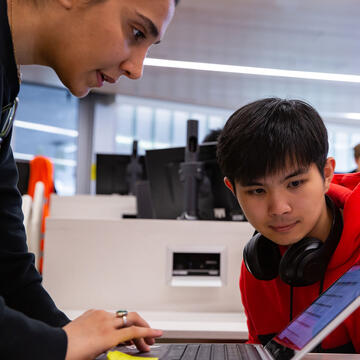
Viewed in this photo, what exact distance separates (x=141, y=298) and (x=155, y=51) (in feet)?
13.5

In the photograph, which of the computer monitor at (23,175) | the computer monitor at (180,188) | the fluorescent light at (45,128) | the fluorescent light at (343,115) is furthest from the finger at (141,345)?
the fluorescent light at (343,115)

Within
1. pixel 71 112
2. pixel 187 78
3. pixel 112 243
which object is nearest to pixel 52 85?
pixel 71 112

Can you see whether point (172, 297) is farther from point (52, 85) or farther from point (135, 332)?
point (52, 85)

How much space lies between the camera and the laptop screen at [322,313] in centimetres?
53

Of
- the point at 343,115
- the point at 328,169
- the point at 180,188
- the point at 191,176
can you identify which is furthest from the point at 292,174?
the point at 343,115

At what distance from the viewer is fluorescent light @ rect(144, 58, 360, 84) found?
551 centimetres

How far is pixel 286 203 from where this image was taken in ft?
2.95

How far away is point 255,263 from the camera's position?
920 mm

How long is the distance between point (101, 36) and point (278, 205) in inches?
18.3

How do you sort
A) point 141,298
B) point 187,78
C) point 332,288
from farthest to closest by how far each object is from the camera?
1. point 187,78
2. point 141,298
3. point 332,288

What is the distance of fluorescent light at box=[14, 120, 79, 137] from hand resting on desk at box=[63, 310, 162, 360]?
5.85 m

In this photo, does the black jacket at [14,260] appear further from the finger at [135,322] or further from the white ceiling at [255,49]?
the white ceiling at [255,49]

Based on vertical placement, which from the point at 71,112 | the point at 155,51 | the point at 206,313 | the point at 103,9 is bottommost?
the point at 206,313

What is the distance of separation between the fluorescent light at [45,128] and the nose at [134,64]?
5.68 metres
